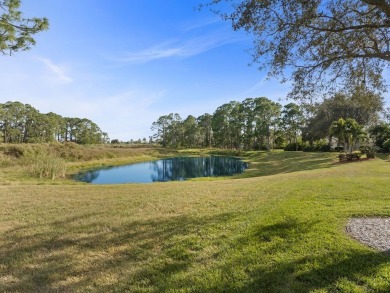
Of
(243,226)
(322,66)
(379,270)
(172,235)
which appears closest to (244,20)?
(322,66)

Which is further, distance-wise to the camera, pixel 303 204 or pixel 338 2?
pixel 303 204

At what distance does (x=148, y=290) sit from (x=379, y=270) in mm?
3430

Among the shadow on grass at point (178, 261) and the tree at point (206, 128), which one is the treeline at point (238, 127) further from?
the shadow on grass at point (178, 261)

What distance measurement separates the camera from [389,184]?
10.9 meters

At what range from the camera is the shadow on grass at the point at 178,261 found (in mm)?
3652

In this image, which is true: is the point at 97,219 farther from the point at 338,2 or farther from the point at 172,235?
the point at 338,2

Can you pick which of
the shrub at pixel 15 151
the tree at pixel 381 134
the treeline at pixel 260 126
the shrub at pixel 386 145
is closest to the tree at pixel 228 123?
the treeline at pixel 260 126

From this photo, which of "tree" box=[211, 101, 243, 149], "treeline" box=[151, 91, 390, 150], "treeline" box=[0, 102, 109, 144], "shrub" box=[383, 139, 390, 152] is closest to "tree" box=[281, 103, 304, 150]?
"treeline" box=[151, 91, 390, 150]

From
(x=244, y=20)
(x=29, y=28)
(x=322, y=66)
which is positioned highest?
(x=29, y=28)

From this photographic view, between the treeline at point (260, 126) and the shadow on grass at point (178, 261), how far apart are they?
135ft

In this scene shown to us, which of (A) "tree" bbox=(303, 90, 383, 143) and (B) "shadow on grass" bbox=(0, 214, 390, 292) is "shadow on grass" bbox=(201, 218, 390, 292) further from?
(A) "tree" bbox=(303, 90, 383, 143)

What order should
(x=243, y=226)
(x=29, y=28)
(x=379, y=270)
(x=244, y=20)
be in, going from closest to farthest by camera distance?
(x=379, y=270)
(x=243, y=226)
(x=244, y=20)
(x=29, y=28)

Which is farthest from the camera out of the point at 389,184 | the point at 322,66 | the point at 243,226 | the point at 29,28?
the point at 389,184

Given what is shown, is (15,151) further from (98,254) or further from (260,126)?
(260,126)
